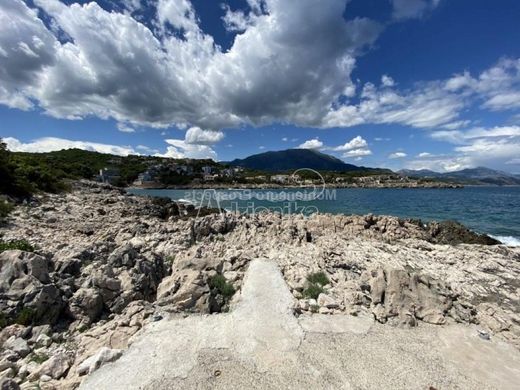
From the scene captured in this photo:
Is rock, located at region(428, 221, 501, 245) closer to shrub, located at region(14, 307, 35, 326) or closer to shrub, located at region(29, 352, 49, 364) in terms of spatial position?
shrub, located at region(29, 352, 49, 364)

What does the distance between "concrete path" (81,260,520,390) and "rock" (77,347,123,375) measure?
6.3 inches

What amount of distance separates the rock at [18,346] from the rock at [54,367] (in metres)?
1.03

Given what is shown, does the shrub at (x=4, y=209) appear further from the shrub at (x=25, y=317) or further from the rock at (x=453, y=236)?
the rock at (x=453, y=236)

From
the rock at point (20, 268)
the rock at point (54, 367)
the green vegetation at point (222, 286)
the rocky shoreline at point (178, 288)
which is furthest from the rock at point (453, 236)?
the rock at point (20, 268)

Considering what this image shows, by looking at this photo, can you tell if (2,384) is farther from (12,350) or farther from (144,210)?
(144,210)

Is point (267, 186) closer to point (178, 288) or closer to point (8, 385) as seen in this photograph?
point (178, 288)

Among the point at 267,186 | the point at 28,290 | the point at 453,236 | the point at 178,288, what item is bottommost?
the point at 453,236

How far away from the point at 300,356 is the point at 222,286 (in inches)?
165

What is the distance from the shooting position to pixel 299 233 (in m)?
19.7

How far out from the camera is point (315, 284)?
35.7 ft

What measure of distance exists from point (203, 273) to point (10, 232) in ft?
46.4

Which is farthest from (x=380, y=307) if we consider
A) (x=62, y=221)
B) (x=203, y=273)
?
(x=62, y=221)

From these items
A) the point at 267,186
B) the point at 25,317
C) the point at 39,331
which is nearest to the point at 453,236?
the point at 39,331

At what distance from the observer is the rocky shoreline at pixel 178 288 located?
7246mm
